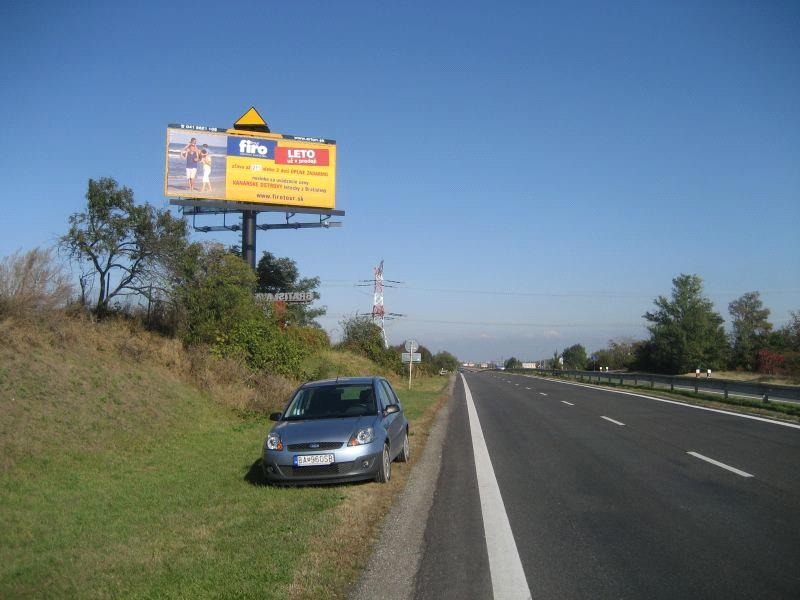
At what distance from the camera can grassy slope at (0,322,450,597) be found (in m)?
5.61

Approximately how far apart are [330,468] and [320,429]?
0.67 metres

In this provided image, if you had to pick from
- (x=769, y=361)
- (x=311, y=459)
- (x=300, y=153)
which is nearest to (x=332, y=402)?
(x=311, y=459)

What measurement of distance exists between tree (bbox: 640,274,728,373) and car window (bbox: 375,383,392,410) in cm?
→ 7365

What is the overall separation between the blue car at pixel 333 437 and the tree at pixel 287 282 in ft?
112

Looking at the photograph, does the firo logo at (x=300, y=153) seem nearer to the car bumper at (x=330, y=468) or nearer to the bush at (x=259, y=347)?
the bush at (x=259, y=347)

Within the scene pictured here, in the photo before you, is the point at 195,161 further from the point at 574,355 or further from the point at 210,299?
the point at 574,355

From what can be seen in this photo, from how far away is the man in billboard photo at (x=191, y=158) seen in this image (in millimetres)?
27938

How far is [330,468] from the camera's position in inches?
353

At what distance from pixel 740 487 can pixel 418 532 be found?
186 inches

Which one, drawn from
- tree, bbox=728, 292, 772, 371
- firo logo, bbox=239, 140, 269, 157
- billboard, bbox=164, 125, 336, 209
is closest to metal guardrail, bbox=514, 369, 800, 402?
billboard, bbox=164, 125, 336, 209

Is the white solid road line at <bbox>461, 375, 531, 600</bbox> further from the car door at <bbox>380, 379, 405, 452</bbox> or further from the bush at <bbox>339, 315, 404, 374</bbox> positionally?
the bush at <bbox>339, 315, 404, 374</bbox>

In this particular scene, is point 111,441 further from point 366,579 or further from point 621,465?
point 621,465

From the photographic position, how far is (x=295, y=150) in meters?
29.7

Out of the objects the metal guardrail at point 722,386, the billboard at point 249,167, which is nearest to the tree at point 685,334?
the metal guardrail at point 722,386
